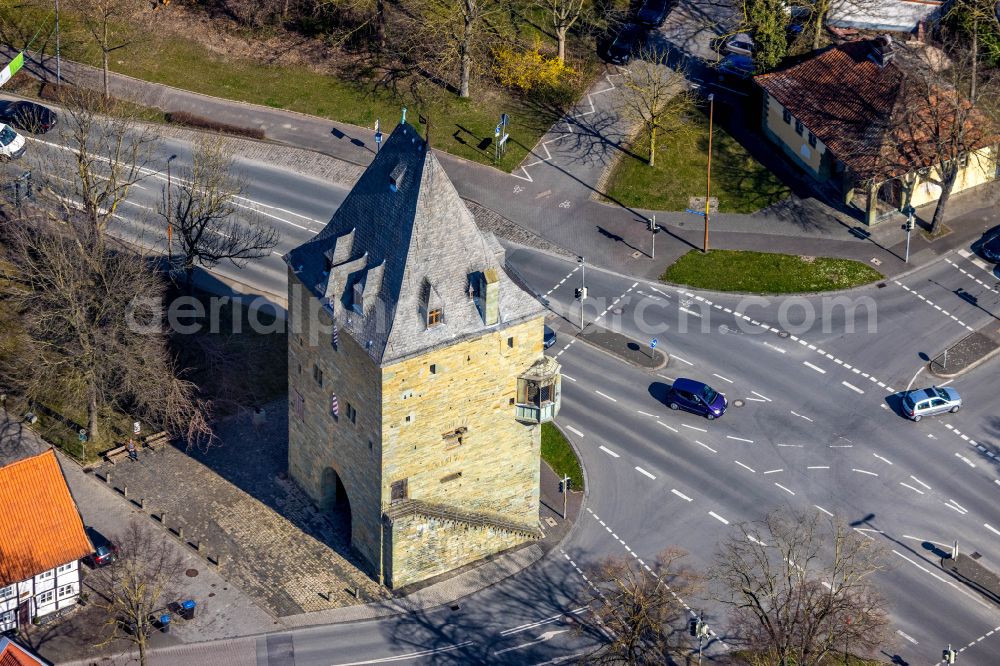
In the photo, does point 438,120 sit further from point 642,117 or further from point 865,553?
point 865,553

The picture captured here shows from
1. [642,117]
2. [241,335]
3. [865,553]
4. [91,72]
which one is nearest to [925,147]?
[642,117]

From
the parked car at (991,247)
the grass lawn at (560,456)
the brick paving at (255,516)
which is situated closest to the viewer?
the brick paving at (255,516)

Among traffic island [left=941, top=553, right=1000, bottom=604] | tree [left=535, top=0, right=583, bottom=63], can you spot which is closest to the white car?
tree [left=535, top=0, right=583, bottom=63]

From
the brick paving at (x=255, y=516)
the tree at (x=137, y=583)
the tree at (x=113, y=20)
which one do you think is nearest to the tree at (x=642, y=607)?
the brick paving at (x=255, y=516)

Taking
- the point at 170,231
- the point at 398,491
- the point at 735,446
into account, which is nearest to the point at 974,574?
the point at 735,446

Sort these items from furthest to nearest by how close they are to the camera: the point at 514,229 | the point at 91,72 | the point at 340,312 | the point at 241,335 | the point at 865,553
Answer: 1. the point at 91,72
2. the point at 514,229
3. the point at 241,335
4. the point at 865,553
5. the point at 340,312

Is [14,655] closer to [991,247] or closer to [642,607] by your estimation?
[642,607]

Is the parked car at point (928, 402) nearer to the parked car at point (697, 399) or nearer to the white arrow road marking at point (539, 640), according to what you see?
the parked car at point (697, 399)
